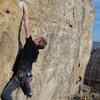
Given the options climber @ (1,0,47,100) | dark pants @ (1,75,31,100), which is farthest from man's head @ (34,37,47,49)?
dark pants @ (1,75,31,100)

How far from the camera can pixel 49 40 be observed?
11117 millimetres

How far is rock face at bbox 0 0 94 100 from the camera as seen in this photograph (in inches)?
357

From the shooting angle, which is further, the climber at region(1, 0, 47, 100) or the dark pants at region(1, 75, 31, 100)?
the climber at region(1, 0, 47, 100)

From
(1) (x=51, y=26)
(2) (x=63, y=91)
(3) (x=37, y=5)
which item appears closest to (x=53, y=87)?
(2) (x=63, y=91)

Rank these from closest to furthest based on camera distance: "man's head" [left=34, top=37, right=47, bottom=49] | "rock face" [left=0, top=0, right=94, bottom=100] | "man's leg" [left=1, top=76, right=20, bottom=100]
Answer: "man's leg" [left=1, top=76, right=20, bottom=100], "man's head" [left=34, top=37, right=47, bottom=49], "rock face" [left=0, top=0, right=94, bottom=100]

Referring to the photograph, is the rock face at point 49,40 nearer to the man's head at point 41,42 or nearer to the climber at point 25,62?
the climber at point 25,62

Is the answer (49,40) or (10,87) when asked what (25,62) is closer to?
(10,87)

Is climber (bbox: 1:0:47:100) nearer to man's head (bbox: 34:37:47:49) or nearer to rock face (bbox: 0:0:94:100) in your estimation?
man's head (bbox: 34:37:47:49)

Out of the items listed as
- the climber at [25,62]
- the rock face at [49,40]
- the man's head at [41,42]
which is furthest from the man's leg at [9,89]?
the man's head at [41,42]

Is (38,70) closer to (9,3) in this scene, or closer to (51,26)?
(51,26)

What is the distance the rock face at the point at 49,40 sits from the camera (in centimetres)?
908

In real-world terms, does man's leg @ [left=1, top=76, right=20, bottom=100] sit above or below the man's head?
below

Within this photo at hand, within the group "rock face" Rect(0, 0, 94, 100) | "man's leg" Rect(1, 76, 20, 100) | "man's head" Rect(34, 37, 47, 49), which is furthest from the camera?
"rock face" Rect(0, 0, 94, 100)

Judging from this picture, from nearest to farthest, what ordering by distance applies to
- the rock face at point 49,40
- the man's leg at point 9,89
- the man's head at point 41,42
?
1. the man's leg at point 9,89
2. the man's head at point 41,42
3. the rock face at point 49,40
